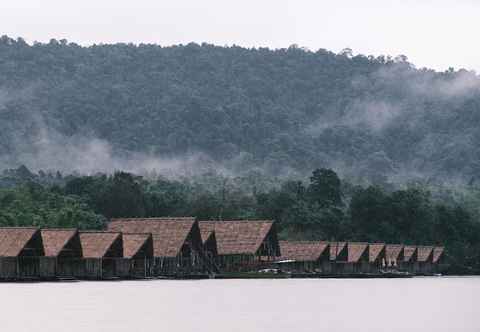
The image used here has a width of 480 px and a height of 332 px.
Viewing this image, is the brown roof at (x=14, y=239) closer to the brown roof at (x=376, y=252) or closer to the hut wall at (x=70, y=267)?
the hut wall at (x=70, y=267)

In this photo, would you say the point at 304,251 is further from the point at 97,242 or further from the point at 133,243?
the point at 97,242

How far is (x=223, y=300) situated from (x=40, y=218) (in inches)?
1982

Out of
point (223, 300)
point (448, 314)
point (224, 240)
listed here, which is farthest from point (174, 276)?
point (448, 314)

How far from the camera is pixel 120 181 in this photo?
13675cm

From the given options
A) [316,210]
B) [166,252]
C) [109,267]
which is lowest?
[109,267]

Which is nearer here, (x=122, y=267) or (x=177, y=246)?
(x=122, y=267)

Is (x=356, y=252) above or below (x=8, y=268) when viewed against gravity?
above

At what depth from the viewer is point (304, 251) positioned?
117 meters

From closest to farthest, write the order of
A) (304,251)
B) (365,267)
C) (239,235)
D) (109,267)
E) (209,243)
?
(109,267) → (209,243) → (239,235) → (304,251) → (365,267)

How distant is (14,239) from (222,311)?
112 ft

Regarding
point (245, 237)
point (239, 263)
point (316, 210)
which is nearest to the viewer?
point (239, 263)

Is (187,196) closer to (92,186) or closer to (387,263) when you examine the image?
(92,186)

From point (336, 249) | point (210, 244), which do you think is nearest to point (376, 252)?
point (336, 249)

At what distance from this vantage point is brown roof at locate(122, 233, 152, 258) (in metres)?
90.4
